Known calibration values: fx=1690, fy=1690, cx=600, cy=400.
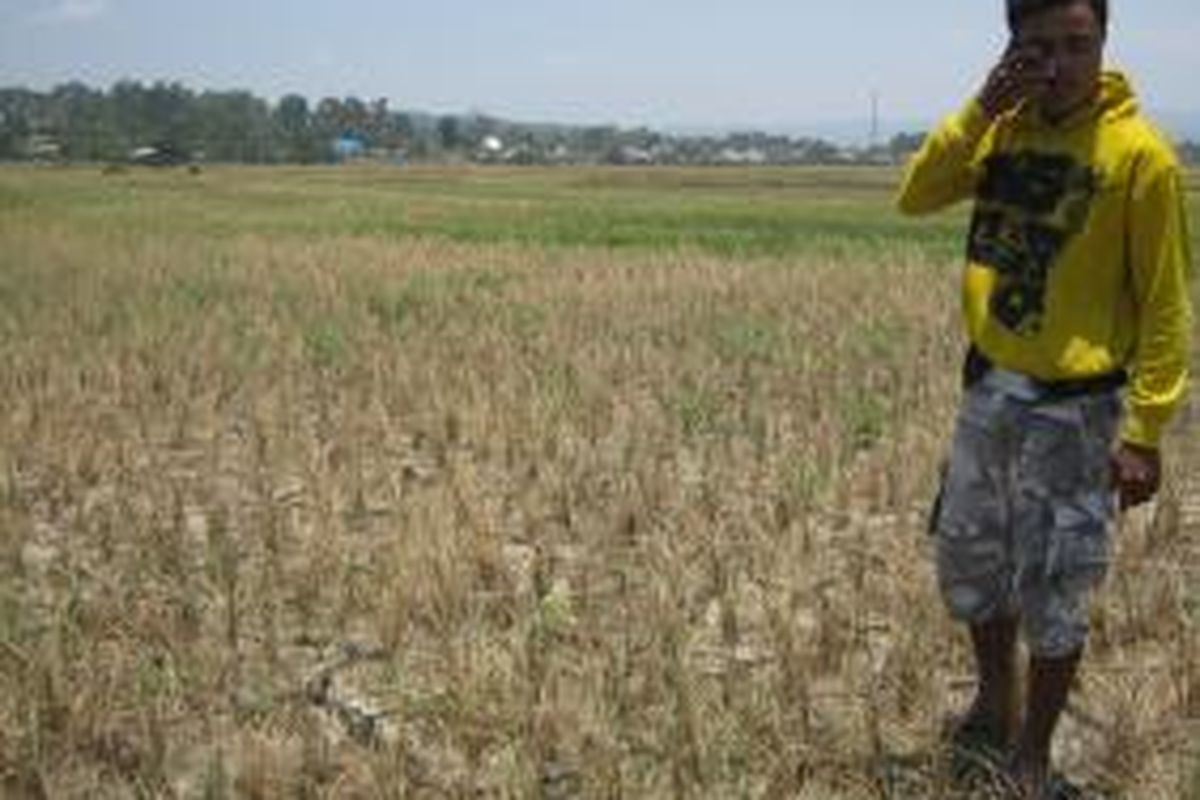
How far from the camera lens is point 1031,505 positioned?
418 cm

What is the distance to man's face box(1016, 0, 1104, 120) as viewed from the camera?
13.0ft

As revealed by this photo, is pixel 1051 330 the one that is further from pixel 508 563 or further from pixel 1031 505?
pixel 508 563

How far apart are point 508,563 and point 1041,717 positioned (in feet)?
8.28

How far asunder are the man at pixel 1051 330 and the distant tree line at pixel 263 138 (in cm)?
9193

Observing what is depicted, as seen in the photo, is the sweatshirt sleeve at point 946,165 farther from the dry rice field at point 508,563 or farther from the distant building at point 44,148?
the distant building at point 44,148

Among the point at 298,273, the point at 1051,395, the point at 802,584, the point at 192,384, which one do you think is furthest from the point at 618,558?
the point at 298,273

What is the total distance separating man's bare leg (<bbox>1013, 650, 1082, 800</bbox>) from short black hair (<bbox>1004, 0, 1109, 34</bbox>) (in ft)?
5.09

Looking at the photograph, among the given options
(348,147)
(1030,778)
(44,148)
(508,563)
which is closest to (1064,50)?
(1030,778)

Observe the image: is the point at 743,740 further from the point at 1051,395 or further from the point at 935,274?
the point at 935,274

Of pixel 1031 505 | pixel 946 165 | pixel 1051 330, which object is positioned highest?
pixel 946 165

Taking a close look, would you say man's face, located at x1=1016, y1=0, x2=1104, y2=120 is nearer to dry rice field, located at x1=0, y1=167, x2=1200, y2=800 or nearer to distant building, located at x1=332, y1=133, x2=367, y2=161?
dry rice field, located at x1=0, y1=167, x2=1200, y2=800

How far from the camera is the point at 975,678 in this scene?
5.13m

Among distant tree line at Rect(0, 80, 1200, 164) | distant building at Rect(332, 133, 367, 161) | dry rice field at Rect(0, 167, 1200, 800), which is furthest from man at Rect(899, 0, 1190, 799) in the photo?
distant building at Rect(332, 133, 367, 161)

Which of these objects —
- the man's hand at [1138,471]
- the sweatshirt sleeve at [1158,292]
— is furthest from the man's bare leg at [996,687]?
the sweatshirt sleeve at [1158,292]
